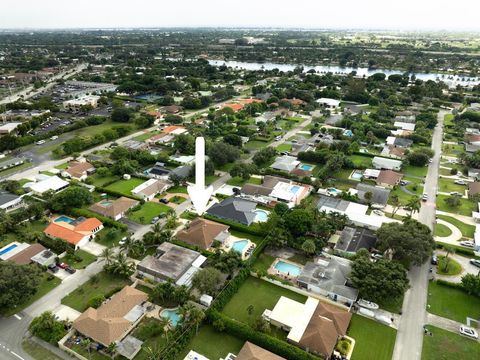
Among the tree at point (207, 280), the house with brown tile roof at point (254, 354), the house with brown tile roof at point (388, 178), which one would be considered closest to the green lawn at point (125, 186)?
the tree at point (207, 280)

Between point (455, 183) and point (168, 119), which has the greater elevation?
point (168, 119)

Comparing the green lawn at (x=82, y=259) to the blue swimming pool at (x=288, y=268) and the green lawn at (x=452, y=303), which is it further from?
the green lawn at (x=452, y=303)

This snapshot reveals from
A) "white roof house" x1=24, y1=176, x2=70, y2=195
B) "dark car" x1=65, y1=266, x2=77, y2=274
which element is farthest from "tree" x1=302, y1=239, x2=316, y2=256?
"white roof house" x1=24, y1=176, x2=70, y2=195

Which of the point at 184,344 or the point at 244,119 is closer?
the point at 184,344

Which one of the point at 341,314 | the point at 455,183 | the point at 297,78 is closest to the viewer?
the point at 341,314

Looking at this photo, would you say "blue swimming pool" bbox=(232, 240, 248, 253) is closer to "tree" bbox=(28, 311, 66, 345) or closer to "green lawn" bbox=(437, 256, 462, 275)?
"tree" bbox=(28, 311, 66, 345)

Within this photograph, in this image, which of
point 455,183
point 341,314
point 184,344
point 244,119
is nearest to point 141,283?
point 184,344

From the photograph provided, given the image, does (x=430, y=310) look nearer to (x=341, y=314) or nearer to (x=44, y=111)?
(x=341, y=314)

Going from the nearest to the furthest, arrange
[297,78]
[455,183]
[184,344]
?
[184,344] → [455,183] → [297,78]
